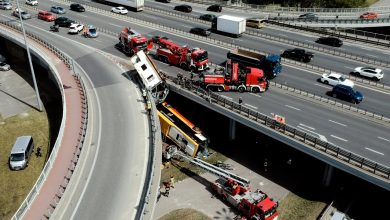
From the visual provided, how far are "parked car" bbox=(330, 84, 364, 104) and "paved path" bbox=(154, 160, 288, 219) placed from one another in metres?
13.3

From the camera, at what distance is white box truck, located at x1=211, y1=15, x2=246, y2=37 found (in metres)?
65.0

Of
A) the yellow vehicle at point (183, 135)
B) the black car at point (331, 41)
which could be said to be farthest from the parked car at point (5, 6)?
the black car at point (331, 41)

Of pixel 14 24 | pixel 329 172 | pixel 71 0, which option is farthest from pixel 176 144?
pixel 71 0

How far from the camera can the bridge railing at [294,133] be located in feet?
108

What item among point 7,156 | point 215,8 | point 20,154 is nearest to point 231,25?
point 215,8

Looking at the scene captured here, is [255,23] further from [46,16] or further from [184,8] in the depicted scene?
[46,16]

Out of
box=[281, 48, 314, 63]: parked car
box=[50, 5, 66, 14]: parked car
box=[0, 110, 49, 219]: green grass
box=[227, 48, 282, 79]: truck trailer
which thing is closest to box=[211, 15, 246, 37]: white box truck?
box=[281, 48, 314, 63]: parked car

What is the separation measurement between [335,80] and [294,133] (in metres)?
14.4

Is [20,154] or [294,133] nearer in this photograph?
[294,133]

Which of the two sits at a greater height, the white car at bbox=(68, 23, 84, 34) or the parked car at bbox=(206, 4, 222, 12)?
the parked car at bbox=(206, 4, 222, 12)

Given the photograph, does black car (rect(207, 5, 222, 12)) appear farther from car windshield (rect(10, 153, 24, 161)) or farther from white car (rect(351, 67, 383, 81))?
car windshield (rect(10, 153, 24, 161))

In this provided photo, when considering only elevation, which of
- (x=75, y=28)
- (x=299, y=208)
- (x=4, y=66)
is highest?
(x=75, y=28)

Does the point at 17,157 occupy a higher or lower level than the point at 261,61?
lower

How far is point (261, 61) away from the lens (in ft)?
166
